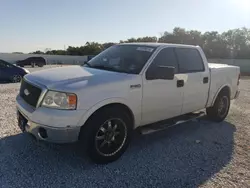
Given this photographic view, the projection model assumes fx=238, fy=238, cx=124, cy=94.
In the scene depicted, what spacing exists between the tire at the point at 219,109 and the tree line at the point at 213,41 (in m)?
46.4

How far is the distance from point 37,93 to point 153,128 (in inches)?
78.8

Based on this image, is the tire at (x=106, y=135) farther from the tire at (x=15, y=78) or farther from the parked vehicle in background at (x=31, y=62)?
the parked vehicle in background at (x=31, y=62)

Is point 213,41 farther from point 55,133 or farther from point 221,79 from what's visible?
point 55,133

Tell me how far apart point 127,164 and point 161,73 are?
1.52 meters

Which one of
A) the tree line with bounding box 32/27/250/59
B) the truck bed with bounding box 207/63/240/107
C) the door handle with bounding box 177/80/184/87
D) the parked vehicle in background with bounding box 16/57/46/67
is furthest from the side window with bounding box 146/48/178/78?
the tree line with bounding box 32/27/250/59

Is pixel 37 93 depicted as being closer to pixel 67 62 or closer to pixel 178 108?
pixel 178 108

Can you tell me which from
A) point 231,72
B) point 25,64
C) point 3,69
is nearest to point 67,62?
point 25,64

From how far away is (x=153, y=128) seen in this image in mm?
4164

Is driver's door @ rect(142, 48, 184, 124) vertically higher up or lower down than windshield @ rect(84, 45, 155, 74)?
lower down

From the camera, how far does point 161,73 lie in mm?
3832

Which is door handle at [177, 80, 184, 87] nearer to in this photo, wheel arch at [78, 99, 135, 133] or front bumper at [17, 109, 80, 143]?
wheel arch at [78, 99, 135, 133]

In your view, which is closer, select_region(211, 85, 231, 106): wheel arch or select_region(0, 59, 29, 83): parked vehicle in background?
select_region(211, 85, 231, 106): wheel arch

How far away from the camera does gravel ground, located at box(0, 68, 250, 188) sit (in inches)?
124

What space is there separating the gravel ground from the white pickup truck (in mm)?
360
